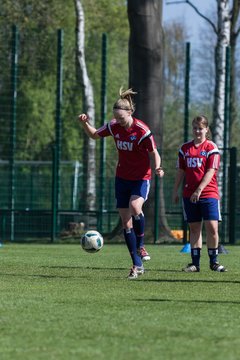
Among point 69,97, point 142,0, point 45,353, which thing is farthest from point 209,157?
point 69,97

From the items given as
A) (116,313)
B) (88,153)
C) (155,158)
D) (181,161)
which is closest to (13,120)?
(88,153)

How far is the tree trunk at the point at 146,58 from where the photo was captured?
23.3 metres

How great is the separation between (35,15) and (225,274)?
33.9m

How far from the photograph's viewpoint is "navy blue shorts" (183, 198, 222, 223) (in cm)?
1294

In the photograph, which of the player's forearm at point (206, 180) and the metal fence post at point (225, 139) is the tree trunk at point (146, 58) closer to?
the metal fence post at point (225, 139)

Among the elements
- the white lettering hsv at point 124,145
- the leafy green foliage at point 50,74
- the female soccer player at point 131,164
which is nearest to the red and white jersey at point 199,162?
the female soccer player at point 131,164

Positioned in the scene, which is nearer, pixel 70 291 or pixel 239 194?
pixel 70 291

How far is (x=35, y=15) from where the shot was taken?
1788 inches

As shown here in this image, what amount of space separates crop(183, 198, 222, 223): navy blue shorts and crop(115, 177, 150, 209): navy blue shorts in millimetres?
763

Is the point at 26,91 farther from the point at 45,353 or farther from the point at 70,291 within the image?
the point at 45,353

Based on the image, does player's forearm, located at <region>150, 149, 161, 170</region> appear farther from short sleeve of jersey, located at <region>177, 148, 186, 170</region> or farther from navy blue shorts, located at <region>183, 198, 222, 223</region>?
navy blue shorts, located at <region>183, 198, 222, 223</region>

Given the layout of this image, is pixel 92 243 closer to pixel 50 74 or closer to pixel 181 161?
pixel 181 161

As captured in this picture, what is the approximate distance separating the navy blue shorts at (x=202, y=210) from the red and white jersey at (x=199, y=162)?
7cm

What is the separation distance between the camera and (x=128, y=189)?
12.5 metres
